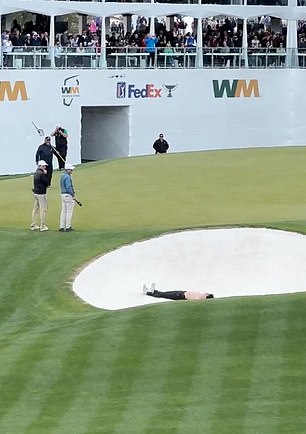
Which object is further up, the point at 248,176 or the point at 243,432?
the point at 248,176

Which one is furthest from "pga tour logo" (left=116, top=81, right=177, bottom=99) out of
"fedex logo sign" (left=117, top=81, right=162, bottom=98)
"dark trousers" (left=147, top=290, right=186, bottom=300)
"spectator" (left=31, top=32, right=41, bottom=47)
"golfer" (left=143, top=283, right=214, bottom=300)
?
"dark trousers" (left=147, top=290, right=186, bottom=300)

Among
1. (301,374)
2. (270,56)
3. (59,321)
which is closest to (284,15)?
(270,56)

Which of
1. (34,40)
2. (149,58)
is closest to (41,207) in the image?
(34,40)

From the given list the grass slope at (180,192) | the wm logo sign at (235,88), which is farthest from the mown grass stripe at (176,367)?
the wm logo sign at (235,88)

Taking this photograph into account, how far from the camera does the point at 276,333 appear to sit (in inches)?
656

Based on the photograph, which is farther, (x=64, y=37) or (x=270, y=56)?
(x=270, y=56)

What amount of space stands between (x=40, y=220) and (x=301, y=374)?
539 inches

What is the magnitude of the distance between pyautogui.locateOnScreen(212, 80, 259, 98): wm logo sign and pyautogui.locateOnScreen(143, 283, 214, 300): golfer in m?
32.2

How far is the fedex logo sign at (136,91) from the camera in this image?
50188 millimetres

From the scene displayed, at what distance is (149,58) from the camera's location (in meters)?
51.2

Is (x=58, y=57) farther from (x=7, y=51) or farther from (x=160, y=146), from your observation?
(x=160, y=146)

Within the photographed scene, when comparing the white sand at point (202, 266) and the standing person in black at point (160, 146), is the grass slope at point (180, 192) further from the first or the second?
the standing person in black at point (160, 146)

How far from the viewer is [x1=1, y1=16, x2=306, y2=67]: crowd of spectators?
47969mm

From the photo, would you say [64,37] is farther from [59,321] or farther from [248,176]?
[59,321]
